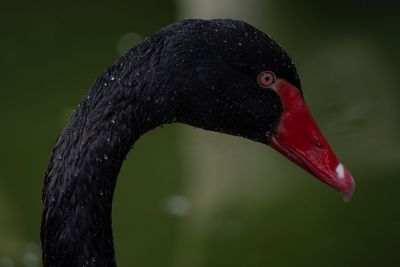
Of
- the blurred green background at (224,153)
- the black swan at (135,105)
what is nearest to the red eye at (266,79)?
the black swan at (135,105)

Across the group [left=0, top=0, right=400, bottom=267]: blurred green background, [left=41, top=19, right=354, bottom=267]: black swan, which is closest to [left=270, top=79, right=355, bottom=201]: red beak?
[left=41, top=19, right=354, bottom=267]: black swan

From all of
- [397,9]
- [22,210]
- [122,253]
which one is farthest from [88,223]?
[397,9]

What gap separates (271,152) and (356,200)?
44cm

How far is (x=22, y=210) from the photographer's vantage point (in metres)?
3.62

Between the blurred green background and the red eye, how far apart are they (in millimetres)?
1360

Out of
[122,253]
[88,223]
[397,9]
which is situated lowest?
[88,223]

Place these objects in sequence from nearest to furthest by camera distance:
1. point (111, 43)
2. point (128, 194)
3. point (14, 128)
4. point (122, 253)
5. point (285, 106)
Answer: point (285, 106)
point (122, 253)
point (128, 194)
point (14, 128)
point (111, 43)

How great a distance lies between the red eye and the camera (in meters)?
2.14

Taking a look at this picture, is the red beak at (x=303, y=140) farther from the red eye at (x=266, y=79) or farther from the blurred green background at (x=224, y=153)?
the blurred green background at (x=224, y=153)

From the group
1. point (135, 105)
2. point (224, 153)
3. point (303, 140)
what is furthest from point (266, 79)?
point (224, 153)

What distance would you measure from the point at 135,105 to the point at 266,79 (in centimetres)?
32

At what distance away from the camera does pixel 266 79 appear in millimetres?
2148

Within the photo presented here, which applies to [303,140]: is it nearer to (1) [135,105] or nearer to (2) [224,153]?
(1) [135,105]

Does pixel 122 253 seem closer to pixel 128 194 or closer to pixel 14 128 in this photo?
pixel 128 194
